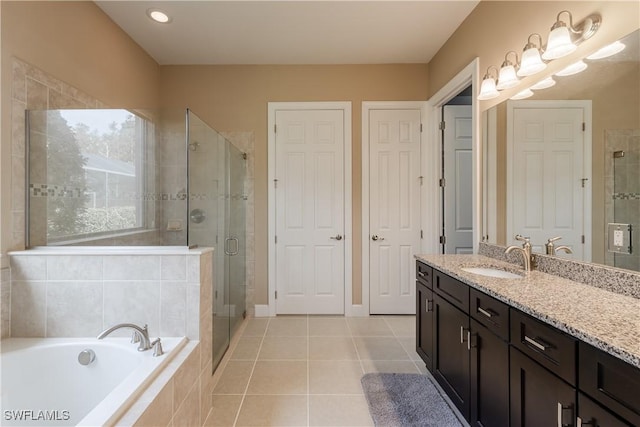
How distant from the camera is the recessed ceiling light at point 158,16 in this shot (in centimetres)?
231

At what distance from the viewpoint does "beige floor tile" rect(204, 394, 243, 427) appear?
1608mm

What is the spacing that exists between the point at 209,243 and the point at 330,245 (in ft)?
4.79

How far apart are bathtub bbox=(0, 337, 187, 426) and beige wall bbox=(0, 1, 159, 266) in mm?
546

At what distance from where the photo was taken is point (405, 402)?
1.76m

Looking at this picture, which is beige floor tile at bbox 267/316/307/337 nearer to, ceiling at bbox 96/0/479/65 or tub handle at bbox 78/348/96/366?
tub handle at bbox 78/348/96/366

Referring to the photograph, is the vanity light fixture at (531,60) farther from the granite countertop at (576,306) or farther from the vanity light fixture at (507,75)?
the granite countertop at (576,306)

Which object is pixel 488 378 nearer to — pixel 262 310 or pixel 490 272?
pixel 490 272

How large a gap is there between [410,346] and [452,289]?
1.15 meters

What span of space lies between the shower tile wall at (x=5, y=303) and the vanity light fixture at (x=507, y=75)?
3.14m

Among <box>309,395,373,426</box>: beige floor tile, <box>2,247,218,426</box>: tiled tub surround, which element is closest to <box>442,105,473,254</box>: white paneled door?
<box>309,395,373,426</box>: beige floor tile

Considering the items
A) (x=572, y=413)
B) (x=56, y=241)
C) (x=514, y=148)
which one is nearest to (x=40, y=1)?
(x=56, y=241)

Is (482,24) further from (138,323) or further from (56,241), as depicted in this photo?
(56,241)

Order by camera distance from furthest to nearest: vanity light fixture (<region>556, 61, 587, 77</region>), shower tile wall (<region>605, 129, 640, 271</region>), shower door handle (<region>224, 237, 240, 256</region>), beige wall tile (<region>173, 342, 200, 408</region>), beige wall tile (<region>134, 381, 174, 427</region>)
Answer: shower door handle (<region>224, 237, 240, 256</region>) < vanity light fixture (<region>556, 61, 587, 77</region>) < beige wall tile (<region>173, 342, 200, 408</region>) < shower tile wall (<region>605, 129, 640, 271</region>) < beige wall tile (<region>134, 381, 174, 427</region>)

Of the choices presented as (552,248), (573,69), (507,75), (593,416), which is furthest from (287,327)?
(573,69)
